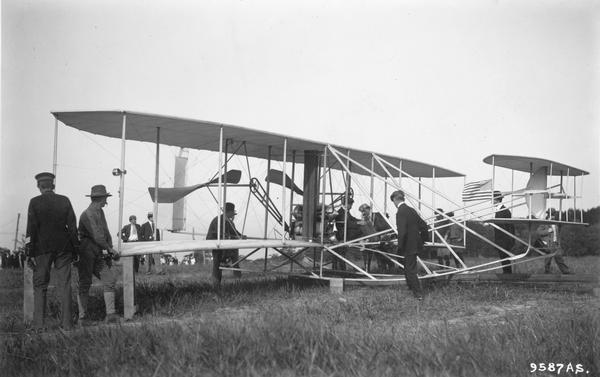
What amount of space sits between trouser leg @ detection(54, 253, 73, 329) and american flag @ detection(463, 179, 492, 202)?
6855 mm

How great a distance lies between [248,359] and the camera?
179 inches

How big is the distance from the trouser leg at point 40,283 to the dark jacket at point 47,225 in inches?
3.8

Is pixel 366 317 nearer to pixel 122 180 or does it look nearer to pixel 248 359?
pixel 248 359

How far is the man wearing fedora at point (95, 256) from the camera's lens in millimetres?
7582

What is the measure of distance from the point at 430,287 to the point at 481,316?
2.62m

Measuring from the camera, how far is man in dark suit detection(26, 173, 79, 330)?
6.91 meters

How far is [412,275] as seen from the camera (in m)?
9.17

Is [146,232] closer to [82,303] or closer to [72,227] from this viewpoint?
[82,303]

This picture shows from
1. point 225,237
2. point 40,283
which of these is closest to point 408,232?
point 225,237

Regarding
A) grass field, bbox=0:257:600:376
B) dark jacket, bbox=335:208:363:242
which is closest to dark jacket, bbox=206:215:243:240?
dark jacket, bbox=335:208:363:242

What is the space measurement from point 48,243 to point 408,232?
5.50 meters

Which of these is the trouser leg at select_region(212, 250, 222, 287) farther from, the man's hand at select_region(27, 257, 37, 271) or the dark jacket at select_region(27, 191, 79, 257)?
the dark jacket at select_region(27, 191, 79, 257)

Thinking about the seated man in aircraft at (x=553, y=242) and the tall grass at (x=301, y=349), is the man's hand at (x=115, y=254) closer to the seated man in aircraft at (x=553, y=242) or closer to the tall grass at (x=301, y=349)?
the tall grass at (x=301, y=349)

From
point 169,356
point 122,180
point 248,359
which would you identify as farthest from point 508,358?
point 122,180
